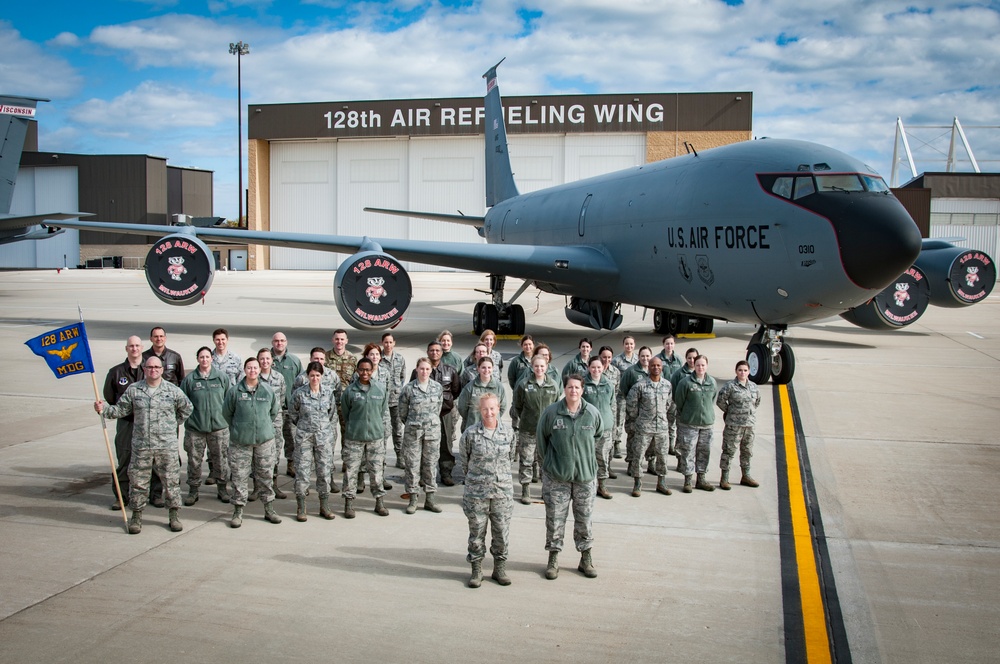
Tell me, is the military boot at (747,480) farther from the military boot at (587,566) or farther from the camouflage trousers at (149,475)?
the camouflage trousers at (149,475)

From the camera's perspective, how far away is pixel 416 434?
8.03m

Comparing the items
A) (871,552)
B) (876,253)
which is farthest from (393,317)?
(871,552)

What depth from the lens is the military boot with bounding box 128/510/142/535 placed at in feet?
23.1

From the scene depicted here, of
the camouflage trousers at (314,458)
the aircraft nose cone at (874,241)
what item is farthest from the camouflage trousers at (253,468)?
the aircraft nose cone at (874,241)

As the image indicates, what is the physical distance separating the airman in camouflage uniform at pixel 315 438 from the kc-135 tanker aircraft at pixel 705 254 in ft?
26.5

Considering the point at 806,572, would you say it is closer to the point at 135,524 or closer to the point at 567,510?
the point at 567,510

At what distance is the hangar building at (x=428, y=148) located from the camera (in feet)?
188

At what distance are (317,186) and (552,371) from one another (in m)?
58.0

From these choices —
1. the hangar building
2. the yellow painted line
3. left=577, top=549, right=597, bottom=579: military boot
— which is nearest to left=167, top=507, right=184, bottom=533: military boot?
left=577, top=549, right=597, bottom=579: military boot

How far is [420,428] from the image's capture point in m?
8.05

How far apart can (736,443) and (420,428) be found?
3.29 metres

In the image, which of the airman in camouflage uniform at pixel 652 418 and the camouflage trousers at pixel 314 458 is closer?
the camouflage trousers at pixel 314 458

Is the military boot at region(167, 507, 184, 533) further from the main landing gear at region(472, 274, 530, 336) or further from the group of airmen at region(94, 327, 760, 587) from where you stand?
the main landing gear at region(472, 274, 530, 336)

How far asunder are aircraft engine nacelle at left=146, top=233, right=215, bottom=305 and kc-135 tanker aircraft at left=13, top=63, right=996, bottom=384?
0.8 inches
